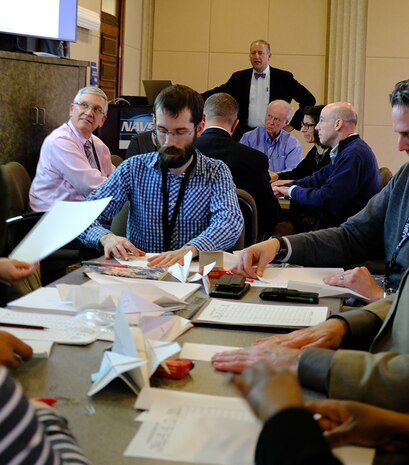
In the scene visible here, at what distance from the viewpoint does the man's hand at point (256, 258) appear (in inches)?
93.2

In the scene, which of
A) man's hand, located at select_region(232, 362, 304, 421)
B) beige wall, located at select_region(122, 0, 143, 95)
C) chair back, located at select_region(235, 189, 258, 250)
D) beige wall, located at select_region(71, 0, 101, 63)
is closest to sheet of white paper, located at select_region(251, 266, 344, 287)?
chair back, located at select_region(235, 189, 258, 250)

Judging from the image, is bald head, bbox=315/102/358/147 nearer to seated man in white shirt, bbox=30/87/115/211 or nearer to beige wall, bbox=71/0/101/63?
seated man in white shirt, bbox=30/87/115/211

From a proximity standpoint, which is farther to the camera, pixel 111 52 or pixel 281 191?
pixel 111 52

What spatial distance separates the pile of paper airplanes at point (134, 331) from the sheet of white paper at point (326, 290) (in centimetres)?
27

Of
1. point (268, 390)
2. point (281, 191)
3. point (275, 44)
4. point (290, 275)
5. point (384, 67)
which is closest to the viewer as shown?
point (268, 390)

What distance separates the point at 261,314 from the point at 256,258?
1.95 feet

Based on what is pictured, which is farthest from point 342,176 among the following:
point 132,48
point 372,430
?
point 132,48

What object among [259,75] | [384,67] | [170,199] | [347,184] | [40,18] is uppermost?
[384,67]

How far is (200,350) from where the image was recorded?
1.55 metres

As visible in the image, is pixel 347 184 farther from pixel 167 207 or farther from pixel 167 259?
pixel 167 259

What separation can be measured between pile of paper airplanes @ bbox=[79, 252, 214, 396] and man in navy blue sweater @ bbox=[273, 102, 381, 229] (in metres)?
2.30

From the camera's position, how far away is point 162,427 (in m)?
1.13

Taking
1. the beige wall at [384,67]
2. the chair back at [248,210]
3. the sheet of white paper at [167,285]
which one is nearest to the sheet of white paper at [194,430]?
the sheet of white paper at [167,285]

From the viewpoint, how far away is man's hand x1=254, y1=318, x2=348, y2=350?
1.58 m
